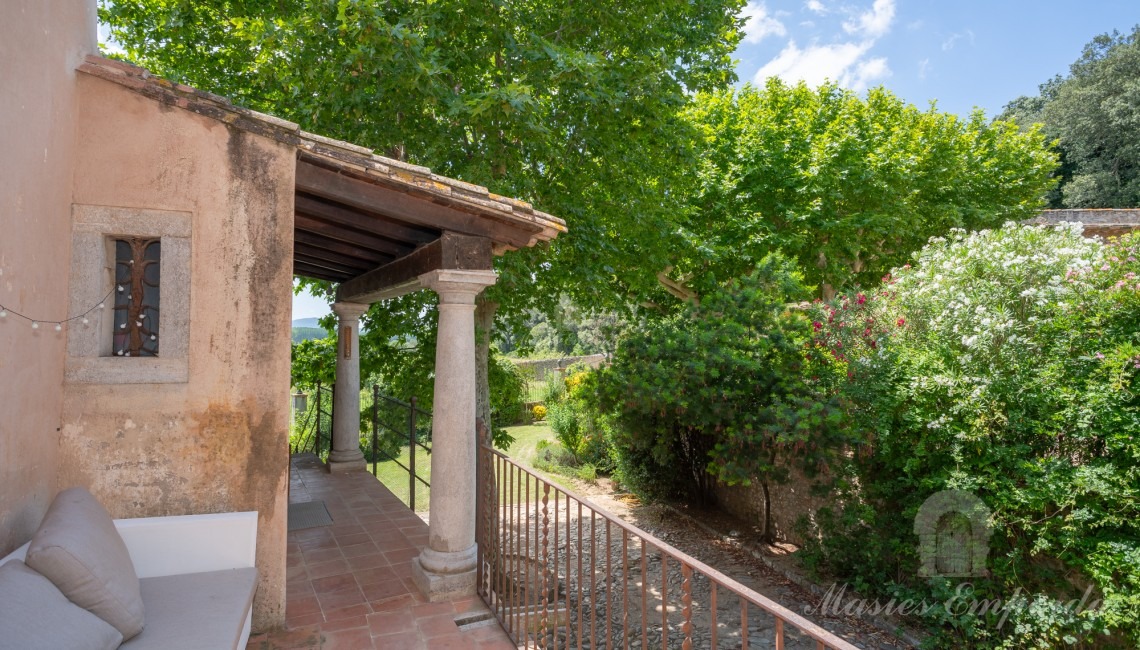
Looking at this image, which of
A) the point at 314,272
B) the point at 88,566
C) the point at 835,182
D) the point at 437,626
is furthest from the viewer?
the point at 835,182

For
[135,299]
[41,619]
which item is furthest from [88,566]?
[135,299]

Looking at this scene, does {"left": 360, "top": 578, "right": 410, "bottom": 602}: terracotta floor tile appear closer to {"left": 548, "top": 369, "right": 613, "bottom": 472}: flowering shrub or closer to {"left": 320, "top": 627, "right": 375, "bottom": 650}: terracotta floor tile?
{"left": 320, "top": 627, "right": 375, "bottom": 650}: terracotta floor tile

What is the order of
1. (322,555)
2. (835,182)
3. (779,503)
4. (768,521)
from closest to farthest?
(322,555) < (768,521) < (779,503) < (835,182)

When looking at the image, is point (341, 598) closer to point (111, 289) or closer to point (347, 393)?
point (111, 289)

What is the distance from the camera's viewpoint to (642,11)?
7.31 meters

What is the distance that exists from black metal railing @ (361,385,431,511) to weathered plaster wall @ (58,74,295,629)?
2928 millimetres

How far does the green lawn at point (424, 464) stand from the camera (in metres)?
13.1

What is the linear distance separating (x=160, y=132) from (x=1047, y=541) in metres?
7.44

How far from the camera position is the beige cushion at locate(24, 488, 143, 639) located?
2336 mm

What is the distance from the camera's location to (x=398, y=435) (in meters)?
11.5

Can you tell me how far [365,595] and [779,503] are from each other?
6.85m

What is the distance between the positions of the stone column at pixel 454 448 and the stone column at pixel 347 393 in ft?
13.5

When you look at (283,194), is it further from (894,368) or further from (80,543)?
(894,368)

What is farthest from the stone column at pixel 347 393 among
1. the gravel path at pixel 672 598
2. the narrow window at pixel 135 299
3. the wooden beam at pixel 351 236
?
the narrow window at pixel 135 299
